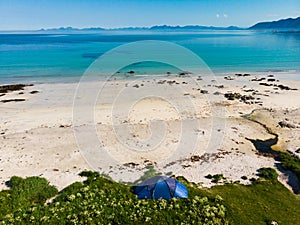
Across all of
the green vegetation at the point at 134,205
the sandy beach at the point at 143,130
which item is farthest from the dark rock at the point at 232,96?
the green vegetation at the point at 134,205

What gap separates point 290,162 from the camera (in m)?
19.7

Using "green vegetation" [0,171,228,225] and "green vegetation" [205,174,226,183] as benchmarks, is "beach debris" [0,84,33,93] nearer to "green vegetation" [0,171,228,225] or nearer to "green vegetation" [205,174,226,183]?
"green vegetation" [0,171,228,225]

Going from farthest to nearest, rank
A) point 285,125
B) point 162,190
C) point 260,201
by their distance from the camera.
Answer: point 285,125 < point 260,201 < point 162,190

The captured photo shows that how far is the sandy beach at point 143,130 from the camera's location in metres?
19.5

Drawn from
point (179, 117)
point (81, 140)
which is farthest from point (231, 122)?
point (81, 140)

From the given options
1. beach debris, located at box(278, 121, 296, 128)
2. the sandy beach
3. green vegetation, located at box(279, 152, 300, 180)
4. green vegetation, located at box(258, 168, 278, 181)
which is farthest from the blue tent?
beach debris, located at box(278, 121, 296, 128)

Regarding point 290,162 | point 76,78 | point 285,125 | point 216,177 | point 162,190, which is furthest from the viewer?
point 76,78

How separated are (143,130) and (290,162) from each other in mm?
12677

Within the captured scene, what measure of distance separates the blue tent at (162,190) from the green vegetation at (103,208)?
0.42m

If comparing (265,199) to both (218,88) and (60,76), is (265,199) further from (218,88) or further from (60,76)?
(60,76)

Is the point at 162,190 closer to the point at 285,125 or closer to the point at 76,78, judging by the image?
the point at 285,125

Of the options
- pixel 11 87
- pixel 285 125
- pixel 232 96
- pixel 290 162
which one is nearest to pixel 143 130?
pixel 290 162

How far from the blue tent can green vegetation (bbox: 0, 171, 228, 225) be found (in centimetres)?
42

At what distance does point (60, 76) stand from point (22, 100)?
59.2 ft
